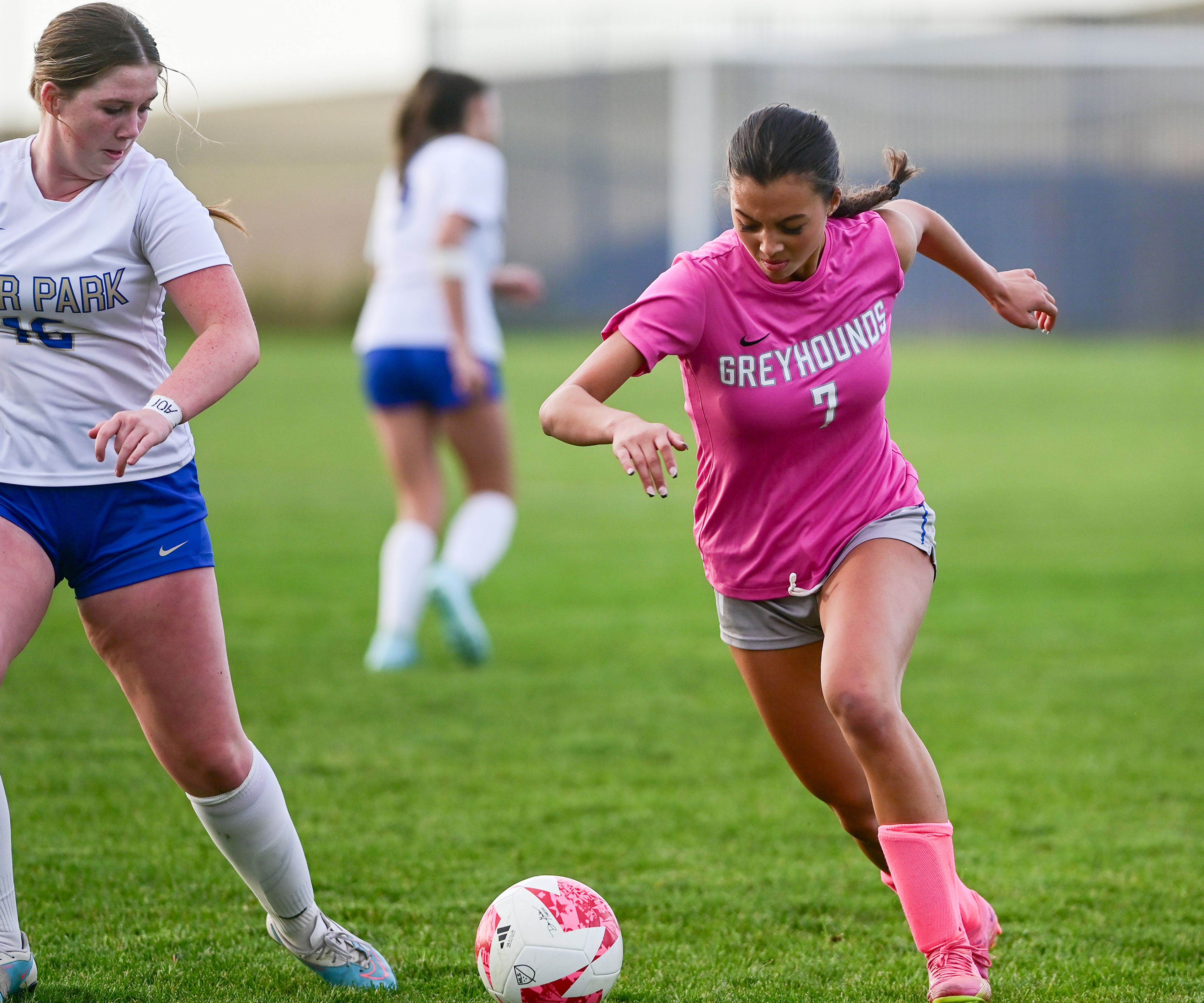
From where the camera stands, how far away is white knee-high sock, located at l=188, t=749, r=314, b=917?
3.22 metres

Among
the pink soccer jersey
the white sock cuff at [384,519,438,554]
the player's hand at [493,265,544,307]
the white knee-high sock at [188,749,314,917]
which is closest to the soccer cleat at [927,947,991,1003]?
the pink soccer jersey

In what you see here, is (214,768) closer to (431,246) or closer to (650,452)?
(650,452)

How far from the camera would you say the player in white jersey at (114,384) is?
117 inches

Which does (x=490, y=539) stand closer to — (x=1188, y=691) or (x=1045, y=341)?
(x=1188, y=691)

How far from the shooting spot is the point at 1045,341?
3066cm

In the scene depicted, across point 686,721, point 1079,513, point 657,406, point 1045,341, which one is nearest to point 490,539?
point 686,721

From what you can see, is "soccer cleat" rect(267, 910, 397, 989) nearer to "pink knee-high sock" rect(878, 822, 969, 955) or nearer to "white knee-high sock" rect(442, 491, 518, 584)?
"pink knee-high sock" rect(878, 822, 969, 955)

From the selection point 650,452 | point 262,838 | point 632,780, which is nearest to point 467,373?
point 632,780

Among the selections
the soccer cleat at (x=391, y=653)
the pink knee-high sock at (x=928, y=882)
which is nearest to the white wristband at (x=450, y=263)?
the soccer cleat at (x=391, y=653)

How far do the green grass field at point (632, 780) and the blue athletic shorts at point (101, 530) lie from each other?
97 centimetres

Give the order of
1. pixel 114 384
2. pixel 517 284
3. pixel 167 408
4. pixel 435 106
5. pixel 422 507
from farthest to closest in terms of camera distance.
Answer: pixel 517 284 < pixel 422 507 < pixel 435 106 < pixel 114 384 < pixel 167 408

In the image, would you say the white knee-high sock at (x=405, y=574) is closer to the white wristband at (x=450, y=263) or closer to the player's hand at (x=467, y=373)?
the player's hand at (x=467, y=373)

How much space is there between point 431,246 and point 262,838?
13.9ft

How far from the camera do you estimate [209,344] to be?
9.82 ft
